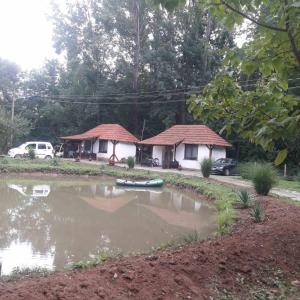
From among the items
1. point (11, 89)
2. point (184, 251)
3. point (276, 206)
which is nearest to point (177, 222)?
point (276, 206)

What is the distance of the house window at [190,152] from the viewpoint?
32578 millimetres

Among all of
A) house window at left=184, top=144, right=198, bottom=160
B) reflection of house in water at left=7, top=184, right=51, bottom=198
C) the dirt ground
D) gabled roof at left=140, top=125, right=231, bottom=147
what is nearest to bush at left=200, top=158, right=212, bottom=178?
gabled roof at left=140, top=125, right=231, bottom=147

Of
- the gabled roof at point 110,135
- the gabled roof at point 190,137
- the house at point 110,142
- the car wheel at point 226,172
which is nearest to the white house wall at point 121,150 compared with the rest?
the house at point 110,142

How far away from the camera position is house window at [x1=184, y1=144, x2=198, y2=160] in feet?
107

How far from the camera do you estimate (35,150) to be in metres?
36.3

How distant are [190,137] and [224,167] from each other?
5067 mm

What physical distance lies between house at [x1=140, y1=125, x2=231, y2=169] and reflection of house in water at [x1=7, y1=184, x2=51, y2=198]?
13783mm

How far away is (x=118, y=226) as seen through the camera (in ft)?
38.4

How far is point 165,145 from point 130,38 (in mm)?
15464

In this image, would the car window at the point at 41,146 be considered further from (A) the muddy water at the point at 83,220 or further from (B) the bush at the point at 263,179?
(B) the bush at the point at 263,179

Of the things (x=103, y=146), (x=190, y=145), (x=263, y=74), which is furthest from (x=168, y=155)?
(x=263, y=74)

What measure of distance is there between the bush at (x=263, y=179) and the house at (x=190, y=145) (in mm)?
15184

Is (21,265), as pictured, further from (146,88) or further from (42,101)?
(42,101)

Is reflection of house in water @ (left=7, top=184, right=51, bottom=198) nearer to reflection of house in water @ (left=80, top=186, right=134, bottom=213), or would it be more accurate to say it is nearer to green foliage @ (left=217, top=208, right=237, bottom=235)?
reflection of house in water @ (left=80, top=186, right=134, bottom=213)
